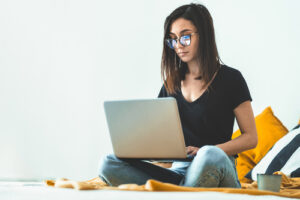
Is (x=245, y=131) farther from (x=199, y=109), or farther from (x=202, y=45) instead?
(x=202, y=45)

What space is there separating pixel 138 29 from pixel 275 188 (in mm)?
2354

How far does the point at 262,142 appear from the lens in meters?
2.45

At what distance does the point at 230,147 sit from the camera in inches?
66.8

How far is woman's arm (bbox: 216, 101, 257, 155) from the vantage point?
5.64 ft

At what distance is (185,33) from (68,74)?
6.14ft

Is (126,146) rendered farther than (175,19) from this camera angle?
No

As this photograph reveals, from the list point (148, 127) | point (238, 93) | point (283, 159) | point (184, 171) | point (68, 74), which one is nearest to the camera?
point (148, 127)

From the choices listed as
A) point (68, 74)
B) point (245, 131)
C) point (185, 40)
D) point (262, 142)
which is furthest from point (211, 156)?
point (68, 74)

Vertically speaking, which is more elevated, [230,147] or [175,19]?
[175,19]

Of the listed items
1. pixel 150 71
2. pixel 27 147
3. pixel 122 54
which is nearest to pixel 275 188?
pixel 150 71

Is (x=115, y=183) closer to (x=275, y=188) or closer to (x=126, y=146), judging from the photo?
(x=126, y=146)

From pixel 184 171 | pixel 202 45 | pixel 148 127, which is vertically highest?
pixel 202 45

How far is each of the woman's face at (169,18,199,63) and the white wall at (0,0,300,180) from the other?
1.33 meters

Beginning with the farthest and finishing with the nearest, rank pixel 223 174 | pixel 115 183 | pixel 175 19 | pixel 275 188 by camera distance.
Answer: pixel 175 19 → pixel 115 183 → pixel 223 174 → pixel 275 188
